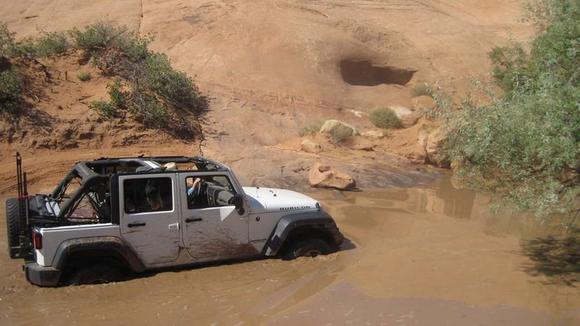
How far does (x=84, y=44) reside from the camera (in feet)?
58.6

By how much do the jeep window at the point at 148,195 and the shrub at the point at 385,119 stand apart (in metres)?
13.8

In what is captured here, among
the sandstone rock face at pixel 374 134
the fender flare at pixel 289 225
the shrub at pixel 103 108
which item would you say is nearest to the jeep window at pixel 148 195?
the fender flare at pixel 289 225

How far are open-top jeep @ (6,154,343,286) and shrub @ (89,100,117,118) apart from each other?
840 centimetres

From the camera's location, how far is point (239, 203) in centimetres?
691

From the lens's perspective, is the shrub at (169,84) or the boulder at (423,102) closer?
the shrub at (169,84)

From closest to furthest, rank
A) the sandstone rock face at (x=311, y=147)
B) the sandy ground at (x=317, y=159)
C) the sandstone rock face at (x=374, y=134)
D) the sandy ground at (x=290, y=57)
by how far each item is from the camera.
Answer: the sandy ground at (x=317, y=159) → the sandy ground at (x=290, y=57) → the sandstone rock face at (x=311, y=147) → the sandstone rock face at (x=374, y=134)

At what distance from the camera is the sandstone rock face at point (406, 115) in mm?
19766

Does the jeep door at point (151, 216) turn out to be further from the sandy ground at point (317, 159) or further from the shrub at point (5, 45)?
the shrub at point (5, 45)

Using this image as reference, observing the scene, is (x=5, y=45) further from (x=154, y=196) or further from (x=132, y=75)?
(x=154, y=196)

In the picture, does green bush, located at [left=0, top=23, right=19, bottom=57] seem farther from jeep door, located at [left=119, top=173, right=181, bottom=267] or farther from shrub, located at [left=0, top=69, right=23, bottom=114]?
jeep door, located at [left=119, top=173, right=181, bottom=267]

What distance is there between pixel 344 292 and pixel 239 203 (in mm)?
1667

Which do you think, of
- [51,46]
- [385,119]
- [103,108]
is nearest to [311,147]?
[385,119]

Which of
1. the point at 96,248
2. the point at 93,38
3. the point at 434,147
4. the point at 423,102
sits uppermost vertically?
the point at 93,38

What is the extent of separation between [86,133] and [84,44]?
4.61 meters
